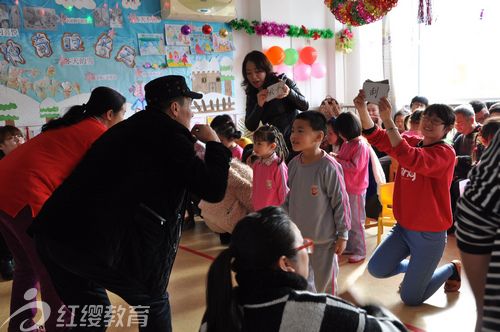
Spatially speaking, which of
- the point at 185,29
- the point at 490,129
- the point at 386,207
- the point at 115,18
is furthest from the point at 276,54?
the point at 490,129

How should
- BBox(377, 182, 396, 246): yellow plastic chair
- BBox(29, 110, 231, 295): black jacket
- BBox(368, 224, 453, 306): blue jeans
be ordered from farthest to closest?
BBox(377, 182, 396, 246): yellow plastic chair, BBox(368, 224, 453, 306): blue jeans, BBox(29, 110, 231, 295): black jacket

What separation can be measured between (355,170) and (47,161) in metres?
2.48

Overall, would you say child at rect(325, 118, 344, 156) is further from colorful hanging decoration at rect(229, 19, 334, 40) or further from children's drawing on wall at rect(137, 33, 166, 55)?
children's drawing on wall at rect(137, 33, 166, 55)

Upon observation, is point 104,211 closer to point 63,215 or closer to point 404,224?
point 63,215

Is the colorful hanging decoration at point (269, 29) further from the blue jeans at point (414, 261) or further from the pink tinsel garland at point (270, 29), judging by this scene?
the blue jeans at point (414, 261)

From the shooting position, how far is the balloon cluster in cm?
666

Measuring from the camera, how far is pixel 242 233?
1174 mm

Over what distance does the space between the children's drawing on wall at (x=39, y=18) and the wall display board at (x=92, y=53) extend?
0.01m

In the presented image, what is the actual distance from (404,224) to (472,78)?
4.76 meters

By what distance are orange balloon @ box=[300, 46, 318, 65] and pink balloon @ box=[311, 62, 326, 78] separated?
164mm

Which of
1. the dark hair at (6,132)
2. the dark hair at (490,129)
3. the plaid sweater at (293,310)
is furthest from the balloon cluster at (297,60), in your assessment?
the plaid sweater at (293,310)

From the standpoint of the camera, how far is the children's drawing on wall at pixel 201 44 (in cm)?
623

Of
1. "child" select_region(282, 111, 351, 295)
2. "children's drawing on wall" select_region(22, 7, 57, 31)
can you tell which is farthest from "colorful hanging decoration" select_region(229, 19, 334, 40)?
"child" select_region(282, 111, 351, 295)

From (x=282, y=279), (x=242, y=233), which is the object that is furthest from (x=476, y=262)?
(x=242, y=233)
